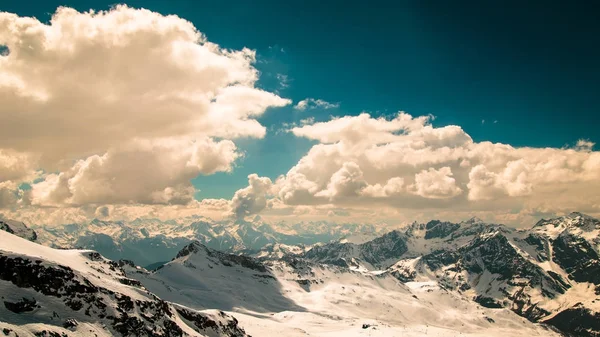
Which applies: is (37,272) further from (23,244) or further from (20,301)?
(23,244)

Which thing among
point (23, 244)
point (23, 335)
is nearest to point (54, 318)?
point (23, 335)

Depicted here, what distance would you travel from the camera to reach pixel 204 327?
271 ft

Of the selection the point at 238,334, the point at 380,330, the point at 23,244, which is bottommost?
the point at 380,330

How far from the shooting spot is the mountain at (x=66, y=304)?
49.7 m

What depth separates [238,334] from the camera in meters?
91.9

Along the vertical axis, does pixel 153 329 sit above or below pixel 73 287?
below

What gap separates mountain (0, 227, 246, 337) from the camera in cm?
4969

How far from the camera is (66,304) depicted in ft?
183

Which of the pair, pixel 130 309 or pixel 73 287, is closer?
pixel 73 287

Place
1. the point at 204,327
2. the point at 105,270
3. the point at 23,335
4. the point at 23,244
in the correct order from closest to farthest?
1. the point at 23,335
2. the point at 23,244
3. the point at 204,327
4. the point at 105,270

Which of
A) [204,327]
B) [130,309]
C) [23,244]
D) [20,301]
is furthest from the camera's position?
[204,327]

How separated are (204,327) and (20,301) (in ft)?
127

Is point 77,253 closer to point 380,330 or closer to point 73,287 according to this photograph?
point 73,287

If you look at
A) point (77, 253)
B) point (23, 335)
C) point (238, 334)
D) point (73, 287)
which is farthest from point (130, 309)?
point (77, 253)
